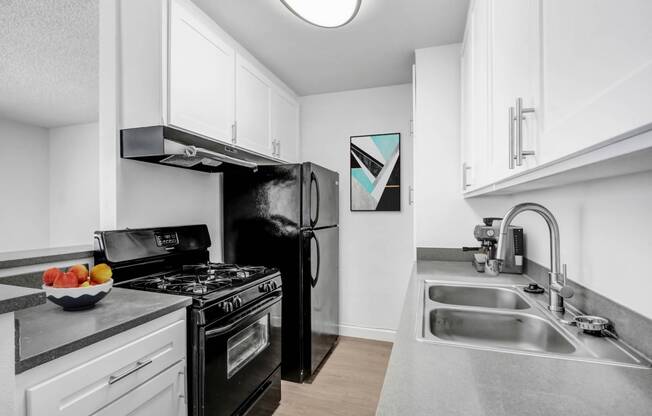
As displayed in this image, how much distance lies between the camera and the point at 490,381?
27.5 inches

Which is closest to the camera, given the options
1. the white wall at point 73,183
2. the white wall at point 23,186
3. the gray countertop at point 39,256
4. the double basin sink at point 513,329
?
the double basin sink at point 513,329

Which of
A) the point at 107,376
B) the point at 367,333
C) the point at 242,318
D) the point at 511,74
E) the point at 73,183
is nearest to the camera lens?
the point at 511,74

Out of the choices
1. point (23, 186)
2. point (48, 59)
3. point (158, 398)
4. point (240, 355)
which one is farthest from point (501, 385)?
point (23, 186)

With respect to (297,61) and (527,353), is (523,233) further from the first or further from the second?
(297,61)

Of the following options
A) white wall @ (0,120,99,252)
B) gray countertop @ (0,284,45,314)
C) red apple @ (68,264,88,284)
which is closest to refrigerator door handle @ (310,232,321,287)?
red apple @ (68,264,88,284)

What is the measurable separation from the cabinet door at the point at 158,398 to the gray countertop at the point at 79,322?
243mm

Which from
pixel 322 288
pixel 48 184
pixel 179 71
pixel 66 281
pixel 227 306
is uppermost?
pixel 179 71

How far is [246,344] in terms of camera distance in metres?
1.76

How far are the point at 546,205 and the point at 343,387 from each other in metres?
1.83

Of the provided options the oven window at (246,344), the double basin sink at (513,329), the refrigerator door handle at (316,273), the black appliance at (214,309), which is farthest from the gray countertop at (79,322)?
the refrigerator door handle at (316,273)

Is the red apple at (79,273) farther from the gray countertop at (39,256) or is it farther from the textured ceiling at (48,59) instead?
the textured ceiling at (48,59)

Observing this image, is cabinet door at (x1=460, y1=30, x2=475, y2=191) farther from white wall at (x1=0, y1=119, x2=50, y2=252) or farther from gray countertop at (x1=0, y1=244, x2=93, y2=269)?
white wall at (x1=0, y1=119, x2=50, y2=252)

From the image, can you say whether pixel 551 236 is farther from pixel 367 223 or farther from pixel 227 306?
pixel 367 223

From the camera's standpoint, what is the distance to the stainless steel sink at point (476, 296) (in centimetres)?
152
